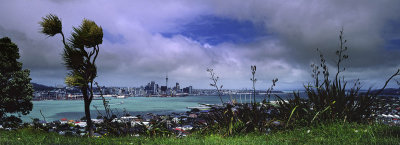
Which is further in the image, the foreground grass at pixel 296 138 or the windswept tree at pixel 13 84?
the windswept tree at pixel 13 84

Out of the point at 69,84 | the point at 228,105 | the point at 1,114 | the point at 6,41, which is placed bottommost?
the point at 1,114

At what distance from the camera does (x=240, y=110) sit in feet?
25.0

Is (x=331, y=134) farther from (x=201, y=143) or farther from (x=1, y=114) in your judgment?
(x=1, y=114)

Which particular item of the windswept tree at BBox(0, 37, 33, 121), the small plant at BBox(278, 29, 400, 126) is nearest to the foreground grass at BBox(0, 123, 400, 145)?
the small plant at BBox(278, 29, 400, 126)

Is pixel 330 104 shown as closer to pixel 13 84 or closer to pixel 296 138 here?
pixel 296 138

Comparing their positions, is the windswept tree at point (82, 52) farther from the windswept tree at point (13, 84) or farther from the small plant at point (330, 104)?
the windswept tree at point (13, 84)

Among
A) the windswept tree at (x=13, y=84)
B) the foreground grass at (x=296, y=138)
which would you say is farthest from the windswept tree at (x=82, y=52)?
the windswept tree at (x=13, y=84)

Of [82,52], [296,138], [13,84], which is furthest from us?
[13,84]

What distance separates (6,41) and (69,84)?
15691mm

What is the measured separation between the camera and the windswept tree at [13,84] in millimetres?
20730

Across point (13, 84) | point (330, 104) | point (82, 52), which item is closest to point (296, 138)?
point (330, 104)

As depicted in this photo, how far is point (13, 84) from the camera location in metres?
21.5

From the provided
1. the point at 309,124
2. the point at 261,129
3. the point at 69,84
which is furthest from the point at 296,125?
the point at 69,84

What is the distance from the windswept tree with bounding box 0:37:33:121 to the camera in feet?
68.0
